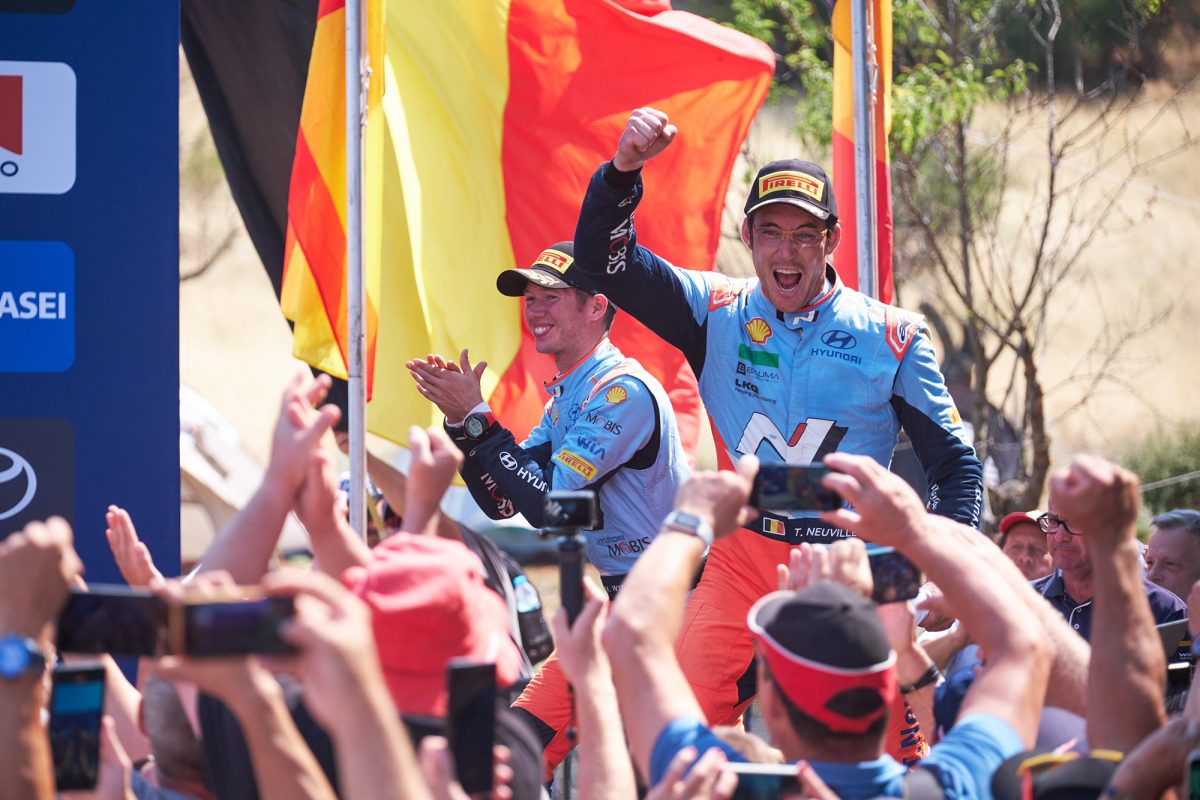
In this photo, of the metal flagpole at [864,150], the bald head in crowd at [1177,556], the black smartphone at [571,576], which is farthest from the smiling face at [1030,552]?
the black smartphone at [571,576]

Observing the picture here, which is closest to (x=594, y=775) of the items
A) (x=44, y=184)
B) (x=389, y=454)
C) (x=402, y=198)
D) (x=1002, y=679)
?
(x=1002, y=679)

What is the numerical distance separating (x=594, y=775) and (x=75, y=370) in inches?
107

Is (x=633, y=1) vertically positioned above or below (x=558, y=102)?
above

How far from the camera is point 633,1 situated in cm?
667

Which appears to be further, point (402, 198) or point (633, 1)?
point (633, 1)

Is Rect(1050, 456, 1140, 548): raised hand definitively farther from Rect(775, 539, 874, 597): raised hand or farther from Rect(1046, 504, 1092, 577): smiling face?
Rect(1046, 504, 1092, 577): smiling face

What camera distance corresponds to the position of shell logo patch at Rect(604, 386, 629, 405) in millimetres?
5074

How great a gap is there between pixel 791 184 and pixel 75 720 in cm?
299

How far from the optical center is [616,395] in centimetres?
508

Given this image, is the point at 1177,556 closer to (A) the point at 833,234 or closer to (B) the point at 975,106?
(A) the point at 833,234

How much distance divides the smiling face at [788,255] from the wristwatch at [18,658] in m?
Answer: 3.00

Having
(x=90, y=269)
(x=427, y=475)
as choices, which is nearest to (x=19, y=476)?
(x=90, y=269)

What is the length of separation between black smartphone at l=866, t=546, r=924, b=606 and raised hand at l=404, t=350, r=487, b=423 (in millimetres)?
2218

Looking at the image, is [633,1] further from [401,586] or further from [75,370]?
[401,586]
